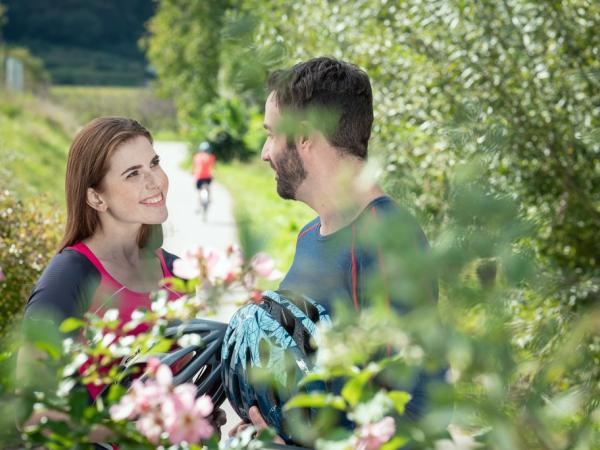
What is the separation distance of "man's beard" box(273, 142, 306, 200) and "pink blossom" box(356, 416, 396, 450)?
33.8 inches

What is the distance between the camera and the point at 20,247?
20.7ft

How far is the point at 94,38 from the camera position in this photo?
126375 millimetres

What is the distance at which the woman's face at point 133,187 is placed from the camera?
95.9 inches

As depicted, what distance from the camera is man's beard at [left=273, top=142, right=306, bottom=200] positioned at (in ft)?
6.49

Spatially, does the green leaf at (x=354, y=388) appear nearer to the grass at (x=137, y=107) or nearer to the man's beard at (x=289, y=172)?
the man's beard at (x=289, y=172)

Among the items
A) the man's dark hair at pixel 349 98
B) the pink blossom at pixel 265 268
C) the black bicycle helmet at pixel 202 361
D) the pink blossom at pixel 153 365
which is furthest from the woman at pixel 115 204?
the pink blossom at pixel 265 268

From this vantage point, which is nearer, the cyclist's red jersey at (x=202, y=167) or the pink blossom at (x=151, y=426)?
the pink blossom at (x=151, y=426)

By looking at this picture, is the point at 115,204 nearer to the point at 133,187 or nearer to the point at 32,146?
the point at 133,187

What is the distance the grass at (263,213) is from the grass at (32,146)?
314cm

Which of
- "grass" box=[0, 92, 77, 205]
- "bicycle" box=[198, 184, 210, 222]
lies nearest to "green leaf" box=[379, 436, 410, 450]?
"grass" box=[0, 92, 77, 205]

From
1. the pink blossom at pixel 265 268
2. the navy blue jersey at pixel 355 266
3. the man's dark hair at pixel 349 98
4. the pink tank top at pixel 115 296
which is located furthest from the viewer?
the pink tank top at pixel 115 296

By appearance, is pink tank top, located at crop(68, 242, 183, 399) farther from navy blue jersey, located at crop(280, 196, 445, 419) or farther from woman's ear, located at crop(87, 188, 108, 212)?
navy blue jersey, located at crop(280, 196, 445, 419)

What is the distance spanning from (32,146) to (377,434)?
21652 mm

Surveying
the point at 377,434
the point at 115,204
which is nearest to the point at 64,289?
the point at 115,204
